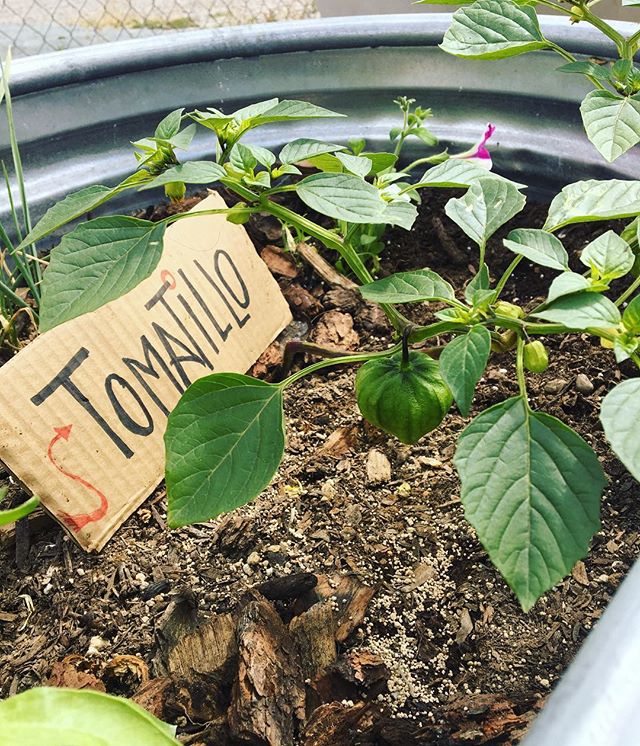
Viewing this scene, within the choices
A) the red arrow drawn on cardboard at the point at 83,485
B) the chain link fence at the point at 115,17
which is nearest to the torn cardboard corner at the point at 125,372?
the red arrow drawn on cardboard at the point at 83,485

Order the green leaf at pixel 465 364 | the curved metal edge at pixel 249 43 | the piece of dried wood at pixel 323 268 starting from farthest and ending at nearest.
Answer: the piece of dried wood at pixel 323 268, the curved metal edge at pixel 249 43, the green leaf at pixel 465 364

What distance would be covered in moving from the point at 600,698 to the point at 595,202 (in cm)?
44

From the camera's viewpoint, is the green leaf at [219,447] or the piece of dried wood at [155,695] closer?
the green leaf at [219,447]

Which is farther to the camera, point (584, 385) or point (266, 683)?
point (584, 385)

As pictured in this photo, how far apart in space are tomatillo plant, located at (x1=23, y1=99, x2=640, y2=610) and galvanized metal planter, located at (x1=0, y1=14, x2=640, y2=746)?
1.42ft

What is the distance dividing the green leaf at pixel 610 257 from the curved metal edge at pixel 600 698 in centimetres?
33

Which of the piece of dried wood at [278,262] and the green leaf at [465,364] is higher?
the green leaf at [465,364]

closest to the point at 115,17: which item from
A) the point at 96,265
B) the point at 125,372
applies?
the point at 125,372

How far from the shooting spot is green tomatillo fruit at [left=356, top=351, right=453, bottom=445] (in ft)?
2.30

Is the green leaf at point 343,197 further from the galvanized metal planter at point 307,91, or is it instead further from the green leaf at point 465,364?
the galvanized metal planter at point 307,91

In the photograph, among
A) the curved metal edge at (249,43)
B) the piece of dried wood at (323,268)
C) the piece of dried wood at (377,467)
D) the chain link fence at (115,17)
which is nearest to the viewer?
the piece of dried wood at (377,467)

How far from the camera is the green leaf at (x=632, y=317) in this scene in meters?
0.56

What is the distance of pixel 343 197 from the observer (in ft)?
2.01

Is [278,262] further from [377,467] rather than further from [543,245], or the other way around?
[543,245]
